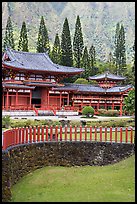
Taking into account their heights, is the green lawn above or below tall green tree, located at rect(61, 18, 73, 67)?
below

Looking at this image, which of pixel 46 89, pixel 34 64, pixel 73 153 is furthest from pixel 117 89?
pixel 73 153

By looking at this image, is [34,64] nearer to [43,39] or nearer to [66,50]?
[66,50]

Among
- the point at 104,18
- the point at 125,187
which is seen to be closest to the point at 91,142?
the point at 125,187

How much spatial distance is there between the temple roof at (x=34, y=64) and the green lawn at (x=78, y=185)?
23.9 m

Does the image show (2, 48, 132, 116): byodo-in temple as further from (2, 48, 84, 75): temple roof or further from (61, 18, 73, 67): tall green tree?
(61, 18, 73, 67): tall green tree

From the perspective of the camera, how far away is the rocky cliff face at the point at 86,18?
411 ft

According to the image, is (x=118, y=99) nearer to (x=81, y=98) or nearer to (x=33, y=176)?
(x=81, y=98)

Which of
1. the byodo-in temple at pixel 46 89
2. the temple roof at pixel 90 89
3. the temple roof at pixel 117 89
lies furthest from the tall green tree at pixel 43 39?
the temple roof at pixel 117 89

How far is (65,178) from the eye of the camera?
451 inches

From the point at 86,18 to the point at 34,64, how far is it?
10742 centimetres

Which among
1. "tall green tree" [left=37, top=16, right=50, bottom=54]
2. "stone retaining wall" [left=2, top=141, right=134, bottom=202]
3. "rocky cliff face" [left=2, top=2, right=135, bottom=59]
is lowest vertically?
"stone retaining wall" [left=2, top=141, right=134, bottom=202]

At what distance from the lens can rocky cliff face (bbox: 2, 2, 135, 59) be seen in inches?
4926

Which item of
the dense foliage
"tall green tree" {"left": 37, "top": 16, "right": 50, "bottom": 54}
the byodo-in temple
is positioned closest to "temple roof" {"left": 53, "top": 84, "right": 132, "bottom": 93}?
the byodo-in temple

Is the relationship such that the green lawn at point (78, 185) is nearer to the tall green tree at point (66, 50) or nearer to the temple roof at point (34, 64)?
the temple roof at point (34, 64)
